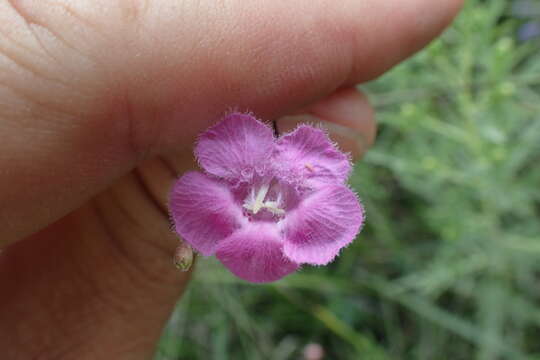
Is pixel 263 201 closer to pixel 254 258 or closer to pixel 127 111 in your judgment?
pixel 254 258

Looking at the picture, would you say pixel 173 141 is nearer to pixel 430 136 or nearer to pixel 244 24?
pixel 244 24

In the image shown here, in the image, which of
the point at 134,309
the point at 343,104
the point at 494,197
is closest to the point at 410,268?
the point at 494,197

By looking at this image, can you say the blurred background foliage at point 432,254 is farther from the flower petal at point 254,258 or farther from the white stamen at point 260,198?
the flower petal at point 254,258

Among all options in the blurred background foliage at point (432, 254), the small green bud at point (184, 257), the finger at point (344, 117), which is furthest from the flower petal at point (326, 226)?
the blurred background foliage at point (432, 254)

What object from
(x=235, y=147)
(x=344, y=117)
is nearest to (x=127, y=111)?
(x=235, y=147)

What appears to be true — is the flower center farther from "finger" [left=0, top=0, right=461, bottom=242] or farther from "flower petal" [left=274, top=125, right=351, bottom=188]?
"finger" [left=0, top=0, right=461, bottom=242]
